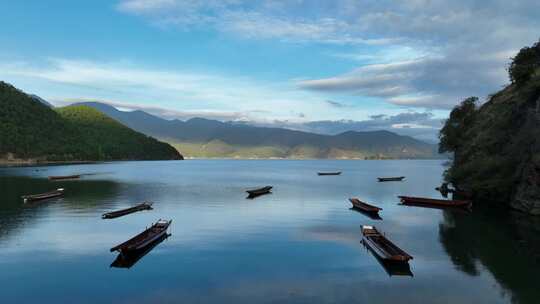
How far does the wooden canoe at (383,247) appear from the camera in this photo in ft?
132

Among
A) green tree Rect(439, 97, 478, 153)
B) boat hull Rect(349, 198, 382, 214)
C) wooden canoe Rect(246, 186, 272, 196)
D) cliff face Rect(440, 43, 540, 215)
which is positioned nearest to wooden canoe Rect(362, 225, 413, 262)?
boat hull Rect(349, 198, 382, 214)

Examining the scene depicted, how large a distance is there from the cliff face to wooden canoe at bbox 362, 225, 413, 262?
1363 inches

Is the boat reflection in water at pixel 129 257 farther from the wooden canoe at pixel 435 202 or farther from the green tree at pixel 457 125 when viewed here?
the green tree at pixel 457 125

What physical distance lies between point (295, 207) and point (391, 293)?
179ft

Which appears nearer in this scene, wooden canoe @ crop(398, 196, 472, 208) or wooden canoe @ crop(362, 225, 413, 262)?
wooden canoe @ crop(362, 225, 413, 262)

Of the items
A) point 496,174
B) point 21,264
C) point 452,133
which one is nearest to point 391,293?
point 21,264

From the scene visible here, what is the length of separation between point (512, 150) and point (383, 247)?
168 ft

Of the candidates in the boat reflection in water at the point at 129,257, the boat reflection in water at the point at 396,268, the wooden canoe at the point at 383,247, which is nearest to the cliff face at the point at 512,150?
the wooden canoe at the point at 383,247

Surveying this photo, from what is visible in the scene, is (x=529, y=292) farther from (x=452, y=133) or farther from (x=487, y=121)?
(x=452, y=133)

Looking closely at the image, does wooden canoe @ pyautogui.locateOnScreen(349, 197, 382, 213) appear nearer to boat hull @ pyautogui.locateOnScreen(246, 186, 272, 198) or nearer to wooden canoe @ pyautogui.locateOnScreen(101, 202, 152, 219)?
boat hull @ pyautogui.locateOnScreen(246, 186, 272, 198)

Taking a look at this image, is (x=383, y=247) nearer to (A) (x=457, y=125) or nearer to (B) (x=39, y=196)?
(B) (x=39, y=196)

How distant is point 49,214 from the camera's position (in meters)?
72.8

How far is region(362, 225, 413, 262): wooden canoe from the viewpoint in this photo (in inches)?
1588

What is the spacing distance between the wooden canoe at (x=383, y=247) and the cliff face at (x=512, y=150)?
3461 centimetres
